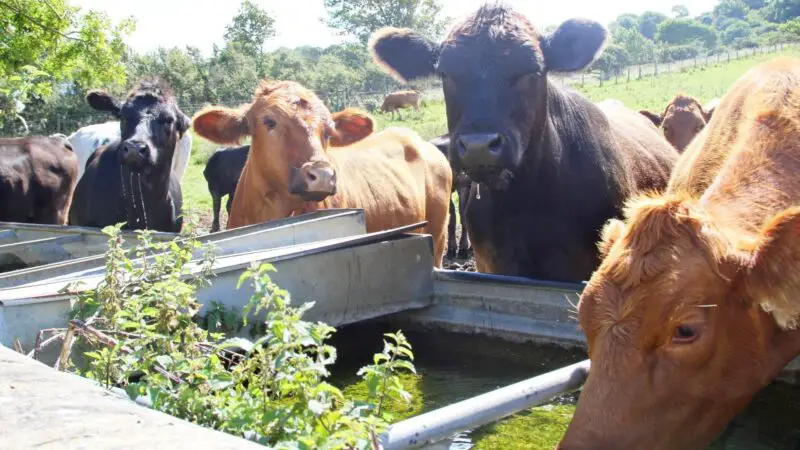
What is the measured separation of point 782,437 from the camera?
373 centimetres

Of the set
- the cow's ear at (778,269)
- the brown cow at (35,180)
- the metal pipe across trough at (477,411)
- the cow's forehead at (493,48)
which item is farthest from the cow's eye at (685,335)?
the brown cow at (35,180)

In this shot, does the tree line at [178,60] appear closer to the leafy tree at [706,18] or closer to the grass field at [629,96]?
the grass field at [629,96]

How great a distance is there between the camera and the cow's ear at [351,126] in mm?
7121

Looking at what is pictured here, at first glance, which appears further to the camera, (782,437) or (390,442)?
(782,437)

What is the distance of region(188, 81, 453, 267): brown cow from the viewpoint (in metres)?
6.17

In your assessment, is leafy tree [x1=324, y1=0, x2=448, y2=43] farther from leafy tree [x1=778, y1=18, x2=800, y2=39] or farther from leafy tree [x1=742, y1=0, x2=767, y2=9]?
leafy tree [x1=742, y1=0, x2=767, y2=9]

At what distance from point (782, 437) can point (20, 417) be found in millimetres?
3246

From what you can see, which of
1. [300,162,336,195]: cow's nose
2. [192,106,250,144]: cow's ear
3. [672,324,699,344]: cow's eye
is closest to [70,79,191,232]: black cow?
[192,106,250,144]: cow's ear

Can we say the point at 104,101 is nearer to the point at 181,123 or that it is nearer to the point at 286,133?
the point at 181,123

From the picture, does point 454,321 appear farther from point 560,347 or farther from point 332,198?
point 332,198

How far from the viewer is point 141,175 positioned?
7.93m

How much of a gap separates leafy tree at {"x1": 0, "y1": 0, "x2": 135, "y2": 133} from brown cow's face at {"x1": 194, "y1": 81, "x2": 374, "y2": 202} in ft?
25.9

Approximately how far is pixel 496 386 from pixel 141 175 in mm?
4793

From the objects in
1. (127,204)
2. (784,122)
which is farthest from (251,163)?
(784,122)
